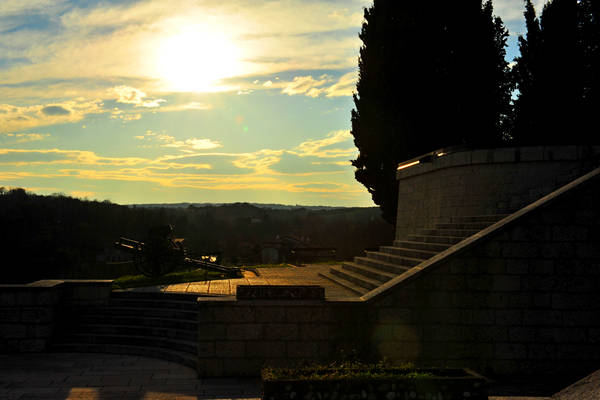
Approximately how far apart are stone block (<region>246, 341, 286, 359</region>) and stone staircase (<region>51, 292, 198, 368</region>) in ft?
5.22

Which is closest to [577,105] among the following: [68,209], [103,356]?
[103,356]

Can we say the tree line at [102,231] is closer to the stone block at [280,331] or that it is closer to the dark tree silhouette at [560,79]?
the dark tree silhouette at [560,79]

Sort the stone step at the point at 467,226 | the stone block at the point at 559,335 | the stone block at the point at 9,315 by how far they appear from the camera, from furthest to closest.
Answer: the stone step at the point at 467,226, the stone block at the point at 9,315, the stone block at the point at 559,335

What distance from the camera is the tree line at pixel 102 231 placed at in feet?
138

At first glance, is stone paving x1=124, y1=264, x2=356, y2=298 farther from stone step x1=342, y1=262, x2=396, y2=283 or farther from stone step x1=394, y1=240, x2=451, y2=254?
stone step x1=394, y1=240, x2=451, y2=254

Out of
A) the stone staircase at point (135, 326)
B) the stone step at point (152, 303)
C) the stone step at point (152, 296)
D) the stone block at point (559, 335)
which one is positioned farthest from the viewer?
the stone step at point (152, 296)

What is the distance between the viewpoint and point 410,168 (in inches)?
724

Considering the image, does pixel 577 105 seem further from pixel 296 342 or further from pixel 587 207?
pixel 296 342

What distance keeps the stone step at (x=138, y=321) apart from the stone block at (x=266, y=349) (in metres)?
2.27

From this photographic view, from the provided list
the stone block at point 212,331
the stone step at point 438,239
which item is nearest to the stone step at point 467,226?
the stone step at point 438,239

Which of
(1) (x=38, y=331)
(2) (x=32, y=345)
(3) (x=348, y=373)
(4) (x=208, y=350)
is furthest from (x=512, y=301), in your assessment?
(2) (x=32, y=345)

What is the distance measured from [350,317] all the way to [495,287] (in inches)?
96.3

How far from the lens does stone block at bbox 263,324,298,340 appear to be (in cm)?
895

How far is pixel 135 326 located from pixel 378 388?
277 inches
